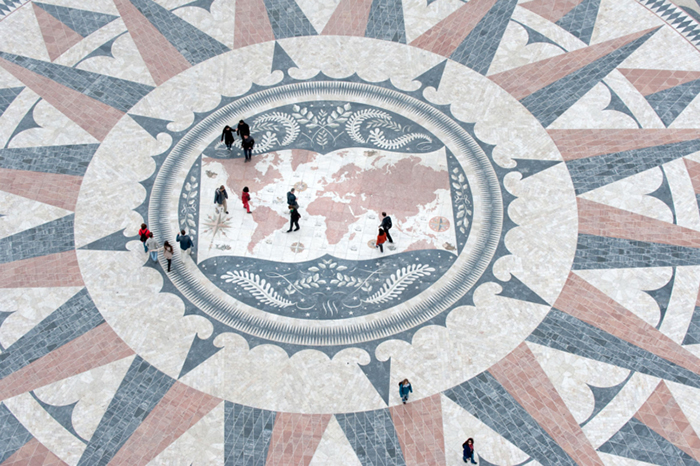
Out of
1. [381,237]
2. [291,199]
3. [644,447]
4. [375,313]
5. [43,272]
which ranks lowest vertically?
[644,447]

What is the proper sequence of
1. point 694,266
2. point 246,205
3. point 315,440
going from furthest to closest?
point 246,205 → point 694,266 → point 315,440

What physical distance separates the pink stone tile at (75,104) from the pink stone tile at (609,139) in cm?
1435

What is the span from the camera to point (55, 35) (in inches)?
916

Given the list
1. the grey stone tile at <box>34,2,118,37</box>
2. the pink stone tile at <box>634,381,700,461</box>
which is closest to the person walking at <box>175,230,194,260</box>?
the grey stone tile at <box>34,2,118,37</box>

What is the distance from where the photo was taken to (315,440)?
1553cm

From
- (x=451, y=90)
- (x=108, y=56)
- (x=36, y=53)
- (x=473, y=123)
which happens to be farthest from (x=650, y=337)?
(x=36, y=53)

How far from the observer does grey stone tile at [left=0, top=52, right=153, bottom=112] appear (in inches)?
860

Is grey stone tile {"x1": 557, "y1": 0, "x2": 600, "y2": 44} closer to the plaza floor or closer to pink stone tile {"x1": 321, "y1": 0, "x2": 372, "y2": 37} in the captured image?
the plaza floor

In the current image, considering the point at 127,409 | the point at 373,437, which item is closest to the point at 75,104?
the point at 127,409

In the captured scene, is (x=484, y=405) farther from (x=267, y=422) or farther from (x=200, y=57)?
(x=200, y=57)

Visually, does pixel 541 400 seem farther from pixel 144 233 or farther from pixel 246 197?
pixel 144 233

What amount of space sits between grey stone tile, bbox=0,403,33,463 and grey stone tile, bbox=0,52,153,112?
33.9 ft

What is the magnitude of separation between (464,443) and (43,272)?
1220 centimetres

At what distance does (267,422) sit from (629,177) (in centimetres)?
1282
